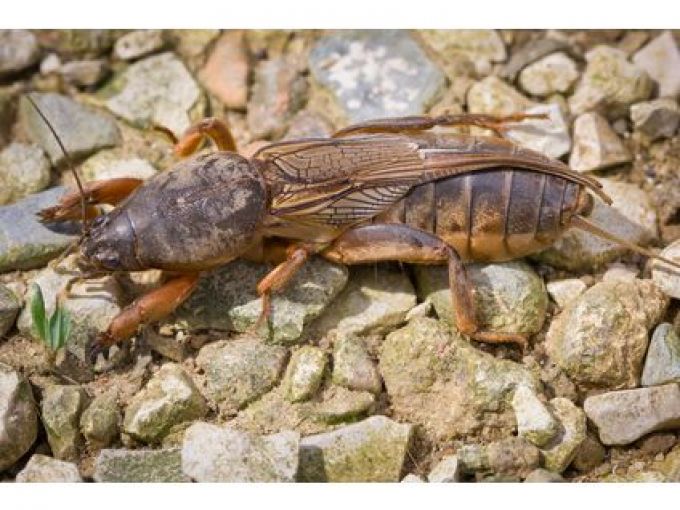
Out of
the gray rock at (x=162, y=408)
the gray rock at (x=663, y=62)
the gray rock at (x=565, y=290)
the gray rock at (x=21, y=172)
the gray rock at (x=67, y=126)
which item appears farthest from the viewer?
the gray rock at (x=663, y=62)

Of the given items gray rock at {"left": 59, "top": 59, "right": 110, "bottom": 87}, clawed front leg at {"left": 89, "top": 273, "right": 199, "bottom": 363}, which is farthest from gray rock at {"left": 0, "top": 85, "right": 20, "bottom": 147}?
clawed front leg at {"left": 89, "top": 273, "right": 199, "bottom": 363}

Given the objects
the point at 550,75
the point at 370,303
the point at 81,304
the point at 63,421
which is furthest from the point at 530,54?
the point at 63,421

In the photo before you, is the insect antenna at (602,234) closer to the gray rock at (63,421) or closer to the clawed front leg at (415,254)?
the clawed front leg at (415,254)

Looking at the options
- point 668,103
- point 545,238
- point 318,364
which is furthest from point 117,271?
point 668,103

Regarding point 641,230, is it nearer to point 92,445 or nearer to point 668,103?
point 668,103

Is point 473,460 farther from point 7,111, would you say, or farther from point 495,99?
point 7,111

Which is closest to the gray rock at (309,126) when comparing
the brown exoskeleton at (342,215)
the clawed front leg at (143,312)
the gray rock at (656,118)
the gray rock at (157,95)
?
the gray rock at (157,95)
